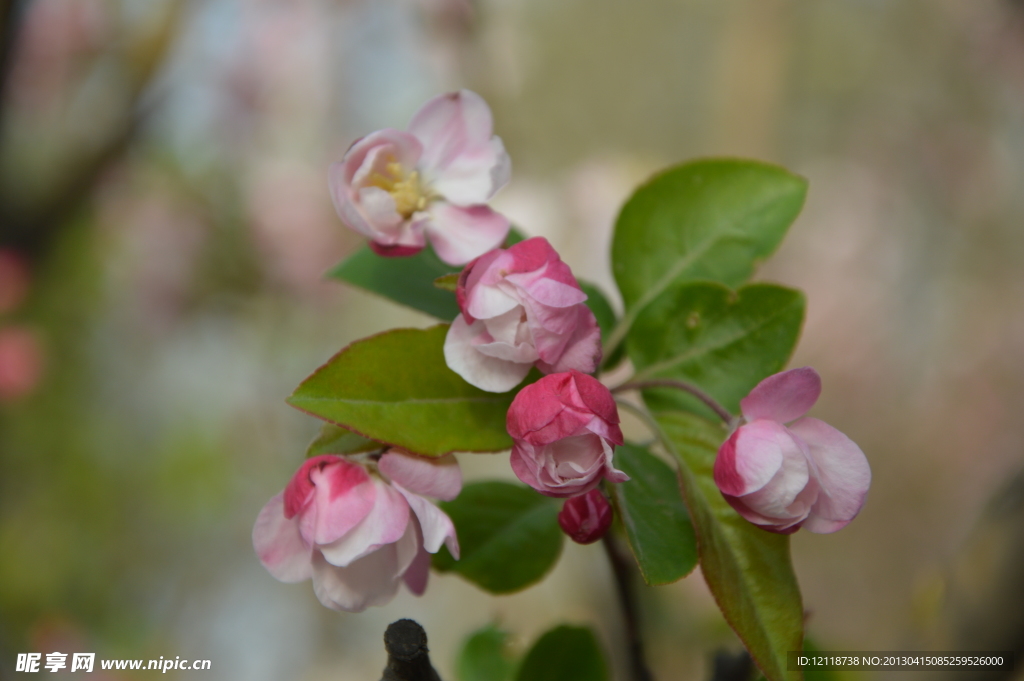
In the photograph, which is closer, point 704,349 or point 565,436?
point 565,436

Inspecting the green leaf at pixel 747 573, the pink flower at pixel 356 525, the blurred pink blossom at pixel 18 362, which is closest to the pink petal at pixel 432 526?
the pink flower at pixel 356 525

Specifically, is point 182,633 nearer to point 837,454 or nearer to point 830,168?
point 837,454

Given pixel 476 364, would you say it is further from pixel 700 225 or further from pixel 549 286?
pixel 700 225

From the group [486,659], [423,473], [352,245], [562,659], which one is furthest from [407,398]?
[352,245]

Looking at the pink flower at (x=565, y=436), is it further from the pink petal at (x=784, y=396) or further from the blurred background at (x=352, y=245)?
the blurred background at (x=352, y=245)

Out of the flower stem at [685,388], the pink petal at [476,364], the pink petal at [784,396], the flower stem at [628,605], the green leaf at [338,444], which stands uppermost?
the pink petal at [784,396]

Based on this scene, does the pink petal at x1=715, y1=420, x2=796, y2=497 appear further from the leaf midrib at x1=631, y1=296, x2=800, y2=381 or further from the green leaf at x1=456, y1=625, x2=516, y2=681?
the green leaf at x1=456, y1=625, x2=516, y2=681

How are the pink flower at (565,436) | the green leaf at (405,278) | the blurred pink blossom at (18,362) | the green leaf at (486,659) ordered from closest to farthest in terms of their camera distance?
the pink flower at (565,436) < the green leaf at (405,278) < the green leaf at (486,659) < the blurred pink blossom at (18,362)
